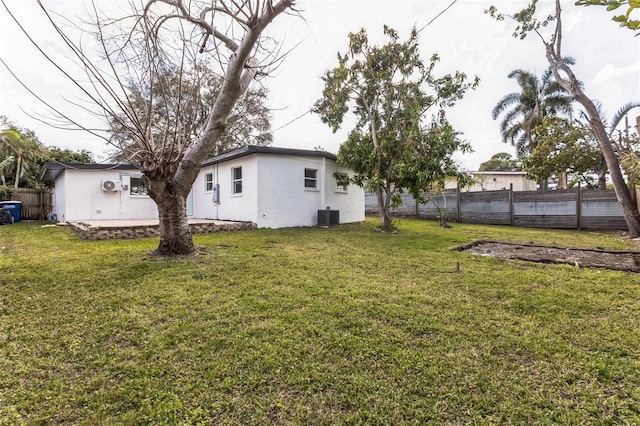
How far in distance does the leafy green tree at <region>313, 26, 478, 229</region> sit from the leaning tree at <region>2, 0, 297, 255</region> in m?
4.94

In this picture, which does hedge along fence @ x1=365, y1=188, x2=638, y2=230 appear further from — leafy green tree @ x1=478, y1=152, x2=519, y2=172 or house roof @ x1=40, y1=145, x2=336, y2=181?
leafy green tree @ x1=478, y1=152, x2=519, y2=172

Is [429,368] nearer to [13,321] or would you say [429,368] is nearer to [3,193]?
Answer: [13,321]

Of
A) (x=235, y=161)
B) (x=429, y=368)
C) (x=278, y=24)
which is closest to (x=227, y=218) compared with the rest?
(x=235, y=161)

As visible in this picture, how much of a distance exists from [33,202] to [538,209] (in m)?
22.5

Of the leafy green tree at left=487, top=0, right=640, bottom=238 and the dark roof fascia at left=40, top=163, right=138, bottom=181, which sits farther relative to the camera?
the dark roof fascia at left=40, top=163, right=138, bottom=181

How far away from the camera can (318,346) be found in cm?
231

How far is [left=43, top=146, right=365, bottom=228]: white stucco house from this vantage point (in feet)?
32.3

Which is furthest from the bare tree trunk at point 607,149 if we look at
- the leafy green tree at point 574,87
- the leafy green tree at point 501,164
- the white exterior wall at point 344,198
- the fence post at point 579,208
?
the leafy green tree at point 501,164

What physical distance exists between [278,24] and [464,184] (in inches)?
271

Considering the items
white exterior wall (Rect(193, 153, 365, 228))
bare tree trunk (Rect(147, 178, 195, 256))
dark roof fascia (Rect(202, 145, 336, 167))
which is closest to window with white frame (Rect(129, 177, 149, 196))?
white exterior wall (Rect(193, 153, 365, 228))

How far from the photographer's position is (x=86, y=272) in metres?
4.25

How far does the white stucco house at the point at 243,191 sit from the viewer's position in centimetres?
984

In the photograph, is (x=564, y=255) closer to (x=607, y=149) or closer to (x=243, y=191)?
(x=607, y=149)

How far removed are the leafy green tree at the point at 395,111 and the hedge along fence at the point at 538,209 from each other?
3486mm
